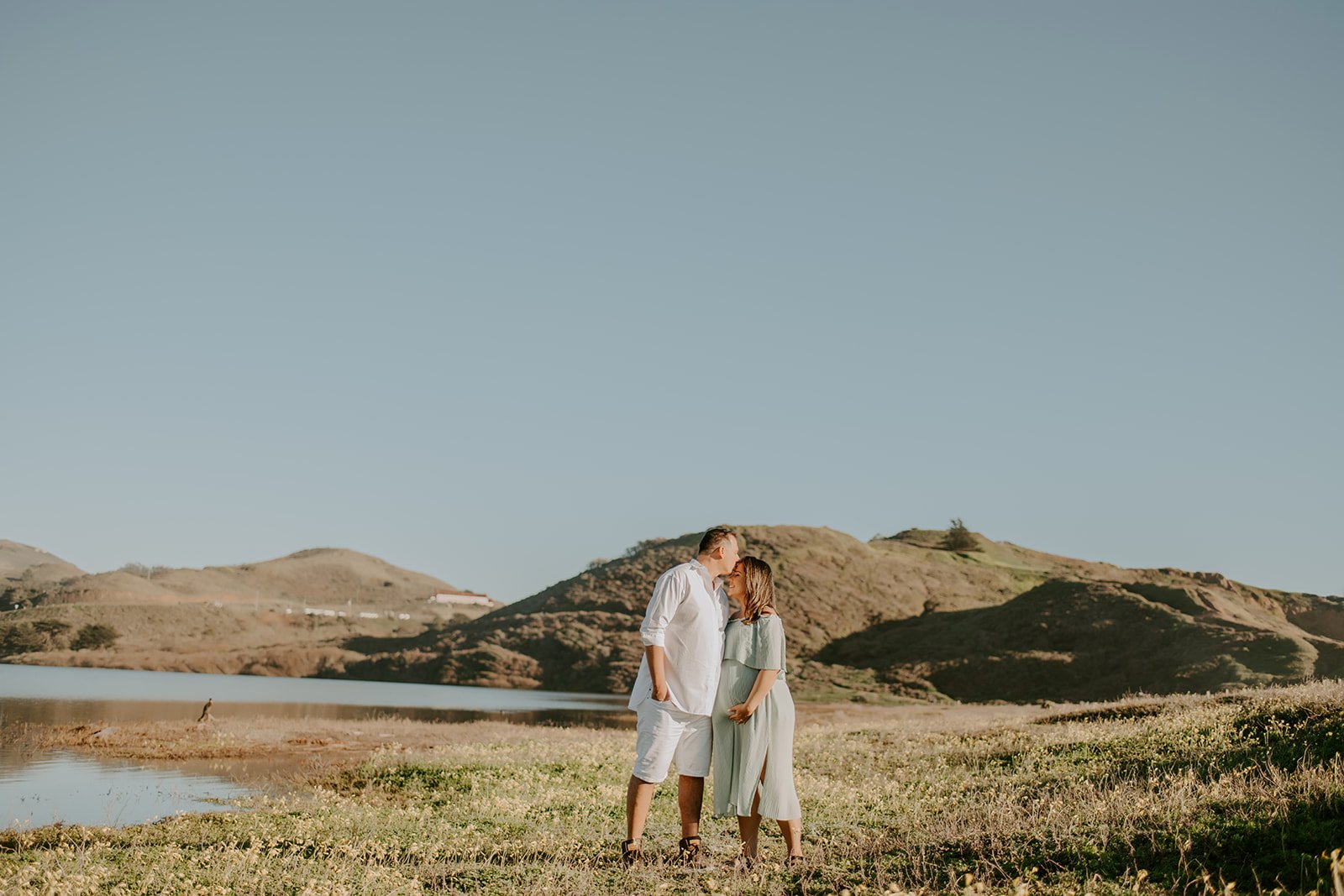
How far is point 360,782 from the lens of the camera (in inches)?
604

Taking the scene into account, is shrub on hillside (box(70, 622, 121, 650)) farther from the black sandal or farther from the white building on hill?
the black sandal

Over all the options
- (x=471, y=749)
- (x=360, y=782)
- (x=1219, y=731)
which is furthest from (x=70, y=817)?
(x=1219, y=731)

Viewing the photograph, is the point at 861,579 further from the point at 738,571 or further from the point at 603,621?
the point at 738,571

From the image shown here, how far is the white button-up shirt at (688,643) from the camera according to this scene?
721 cm

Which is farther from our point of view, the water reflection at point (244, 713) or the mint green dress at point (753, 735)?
the water reflection at point (244, 713)

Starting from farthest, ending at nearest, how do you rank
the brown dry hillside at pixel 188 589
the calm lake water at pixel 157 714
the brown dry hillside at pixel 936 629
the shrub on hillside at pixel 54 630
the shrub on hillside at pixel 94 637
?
the brown dry hillside at pixel 188 589
the shrub on hillside at pixel 94 637
the shrub on hillside at pixel 54 630
the brown dry hillside at pixel 936 629
the calm lake water at pixel 157 714

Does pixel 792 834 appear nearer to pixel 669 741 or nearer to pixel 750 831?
pixel 750 831

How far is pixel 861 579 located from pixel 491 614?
128 feet

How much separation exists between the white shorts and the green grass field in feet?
2.24

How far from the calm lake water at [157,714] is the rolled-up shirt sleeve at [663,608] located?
27.0 feet

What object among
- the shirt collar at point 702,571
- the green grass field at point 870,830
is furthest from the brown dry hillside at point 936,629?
the shirt collar at point 702,571

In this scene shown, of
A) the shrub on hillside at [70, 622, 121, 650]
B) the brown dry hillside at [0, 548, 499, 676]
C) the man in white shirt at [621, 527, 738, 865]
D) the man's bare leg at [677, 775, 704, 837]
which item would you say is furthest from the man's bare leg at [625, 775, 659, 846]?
the shrub on hillside at [70, 622, 121, 650]

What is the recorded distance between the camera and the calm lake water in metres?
13.6

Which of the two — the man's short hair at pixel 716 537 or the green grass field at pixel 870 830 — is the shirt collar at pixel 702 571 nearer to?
the man's short hair at pixel 716 537
